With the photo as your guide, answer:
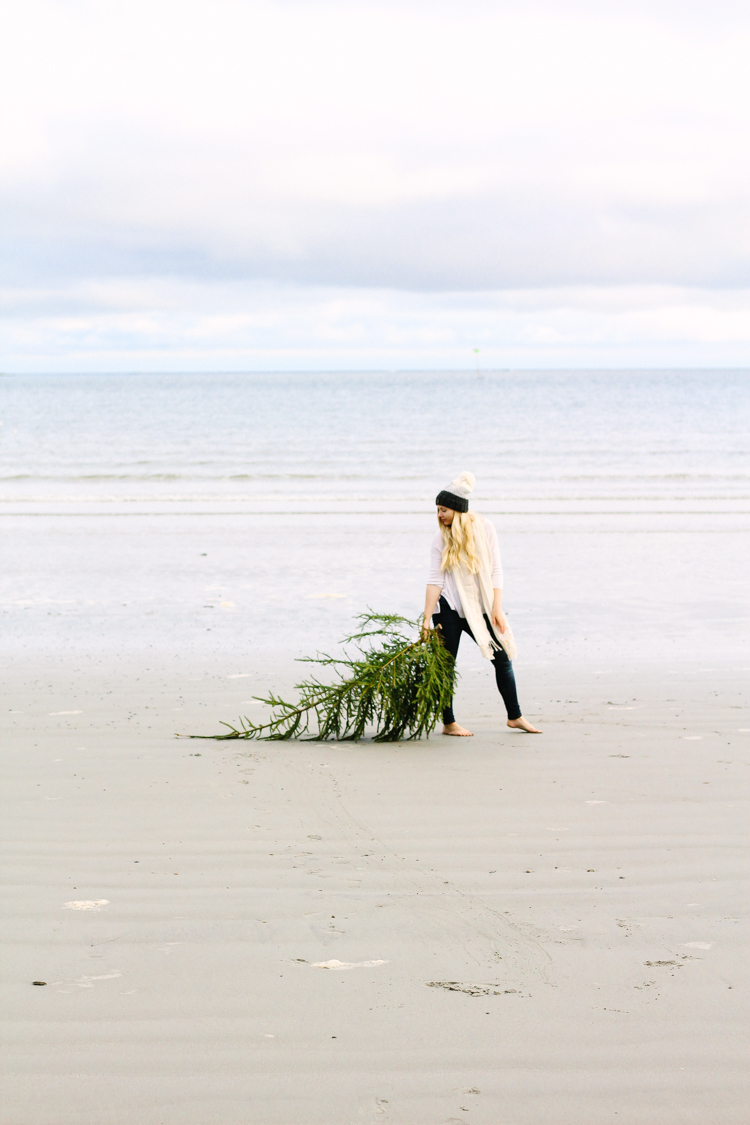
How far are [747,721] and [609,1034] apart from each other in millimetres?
4225

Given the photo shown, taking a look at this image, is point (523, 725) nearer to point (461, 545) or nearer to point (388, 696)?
point (388, 696)

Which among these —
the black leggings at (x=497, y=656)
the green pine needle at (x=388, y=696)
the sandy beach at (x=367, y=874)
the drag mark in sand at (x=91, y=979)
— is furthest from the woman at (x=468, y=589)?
the drag mark in sand at (x=91, y=979)

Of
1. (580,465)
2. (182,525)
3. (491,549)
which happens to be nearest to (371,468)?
(580,465)

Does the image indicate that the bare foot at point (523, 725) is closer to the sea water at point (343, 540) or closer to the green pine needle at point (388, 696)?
the green pine needle at point (388, 696)

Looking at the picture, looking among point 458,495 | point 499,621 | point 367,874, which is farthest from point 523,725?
point 367,874

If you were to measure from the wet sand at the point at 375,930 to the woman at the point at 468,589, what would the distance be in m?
0.44

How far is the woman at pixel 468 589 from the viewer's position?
21.5 feet

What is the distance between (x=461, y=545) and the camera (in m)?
6.56

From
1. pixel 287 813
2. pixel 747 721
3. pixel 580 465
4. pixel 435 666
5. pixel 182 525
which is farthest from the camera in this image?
pixel 580 465

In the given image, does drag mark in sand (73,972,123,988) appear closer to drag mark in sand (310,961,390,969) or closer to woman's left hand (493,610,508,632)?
drag mark in sand (310,961,390,969)

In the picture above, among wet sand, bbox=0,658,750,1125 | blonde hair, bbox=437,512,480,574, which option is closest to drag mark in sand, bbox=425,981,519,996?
wet sand, bbox=0,658,750,1125

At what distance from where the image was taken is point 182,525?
18.9 m

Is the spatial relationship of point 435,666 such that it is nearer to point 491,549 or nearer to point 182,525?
point 491,549

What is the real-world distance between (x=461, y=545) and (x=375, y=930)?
10.8 ft
